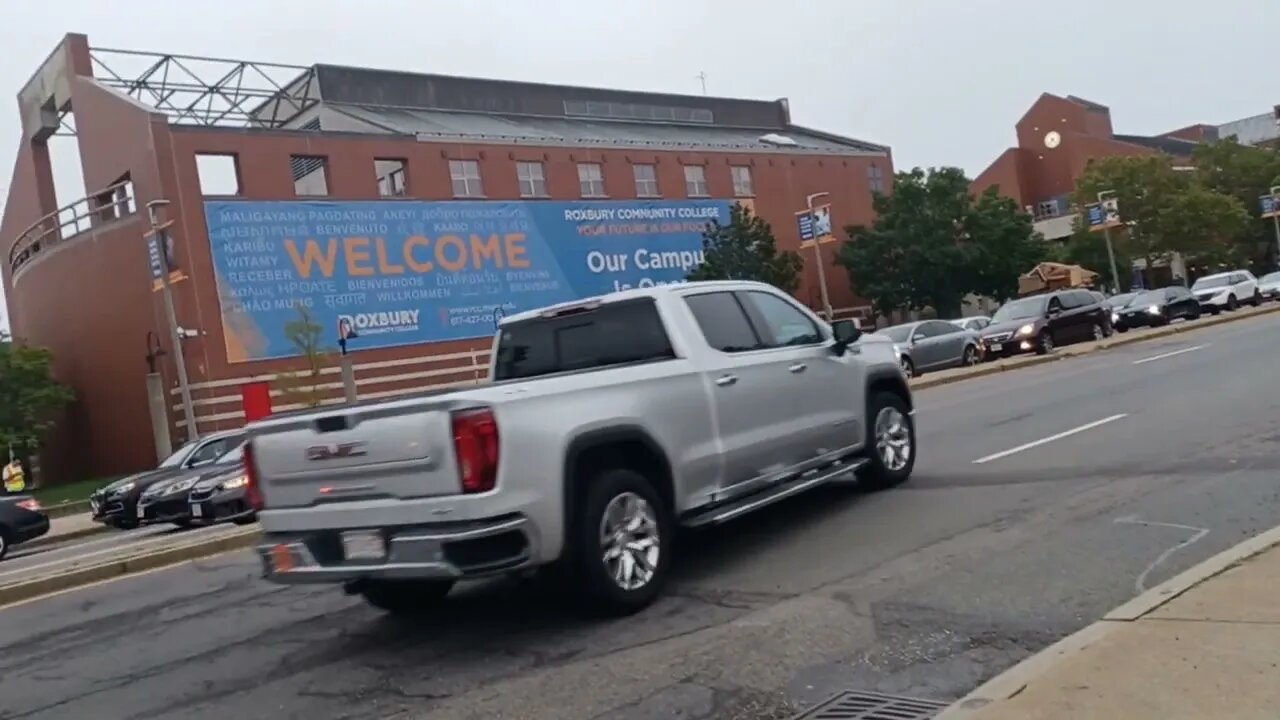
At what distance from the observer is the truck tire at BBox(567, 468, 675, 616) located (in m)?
6.50

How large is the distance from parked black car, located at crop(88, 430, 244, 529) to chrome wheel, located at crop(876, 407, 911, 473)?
1265 centimetres

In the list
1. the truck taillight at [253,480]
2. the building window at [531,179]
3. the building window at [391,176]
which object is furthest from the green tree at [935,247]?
the truck taillight at [253,480]

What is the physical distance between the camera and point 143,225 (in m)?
39.1

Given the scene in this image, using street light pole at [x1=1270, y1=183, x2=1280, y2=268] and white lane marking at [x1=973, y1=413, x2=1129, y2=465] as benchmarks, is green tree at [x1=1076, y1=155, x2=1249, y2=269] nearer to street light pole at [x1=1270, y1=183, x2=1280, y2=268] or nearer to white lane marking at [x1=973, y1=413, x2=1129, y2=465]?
street light pole at [x1=1270, y1=183, x2=1280, y2=268]

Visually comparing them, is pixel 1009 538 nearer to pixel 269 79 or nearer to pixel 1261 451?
pixel 1261 451

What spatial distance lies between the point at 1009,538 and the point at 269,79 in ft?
145

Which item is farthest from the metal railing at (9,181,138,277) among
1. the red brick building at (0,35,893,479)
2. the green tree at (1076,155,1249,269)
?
the green tree at (1076,155,1249,269)

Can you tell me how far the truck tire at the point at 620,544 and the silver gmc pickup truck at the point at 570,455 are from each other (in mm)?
10

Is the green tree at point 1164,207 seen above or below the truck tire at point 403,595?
above

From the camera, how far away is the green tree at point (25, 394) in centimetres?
3919

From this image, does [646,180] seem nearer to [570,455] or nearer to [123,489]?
[123,489]

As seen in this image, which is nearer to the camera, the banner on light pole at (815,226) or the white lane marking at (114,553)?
the white lane marking at (114,553)

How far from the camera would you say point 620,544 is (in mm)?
6766

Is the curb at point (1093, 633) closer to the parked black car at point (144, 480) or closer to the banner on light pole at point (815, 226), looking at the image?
the parked black car at point (144, 480)
